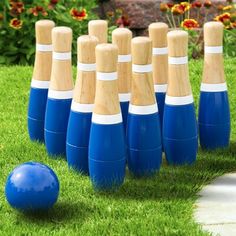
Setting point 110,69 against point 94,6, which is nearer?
point 110,69

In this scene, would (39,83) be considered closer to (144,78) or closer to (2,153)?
(2,153)

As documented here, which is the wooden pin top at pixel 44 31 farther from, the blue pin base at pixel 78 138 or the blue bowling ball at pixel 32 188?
the blue bowling ball at pixel 32 188

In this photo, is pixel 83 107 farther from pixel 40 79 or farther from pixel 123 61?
pixel 40 79

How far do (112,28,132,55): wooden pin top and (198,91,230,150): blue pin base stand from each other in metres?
0.57

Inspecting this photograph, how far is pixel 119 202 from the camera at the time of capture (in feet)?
12.5

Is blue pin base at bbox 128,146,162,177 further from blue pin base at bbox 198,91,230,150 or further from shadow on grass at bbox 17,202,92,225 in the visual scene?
blue pin base at bbox 198,91,230,150

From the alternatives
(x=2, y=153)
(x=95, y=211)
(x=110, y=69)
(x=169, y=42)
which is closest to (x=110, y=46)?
(x=110, y=69)

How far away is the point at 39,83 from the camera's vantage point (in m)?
4.57

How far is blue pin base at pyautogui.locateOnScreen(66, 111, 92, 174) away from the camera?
400 centimetres

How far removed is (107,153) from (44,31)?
96cm

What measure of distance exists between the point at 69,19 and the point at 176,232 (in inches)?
153

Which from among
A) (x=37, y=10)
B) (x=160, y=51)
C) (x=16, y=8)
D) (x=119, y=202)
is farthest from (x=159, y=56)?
(x=16, y=8)

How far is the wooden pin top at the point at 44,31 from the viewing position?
4.44m

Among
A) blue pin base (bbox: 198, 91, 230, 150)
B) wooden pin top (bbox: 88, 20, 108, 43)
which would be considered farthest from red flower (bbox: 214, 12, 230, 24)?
wooden pin top (bbox: 88, 20, 108, 43)
